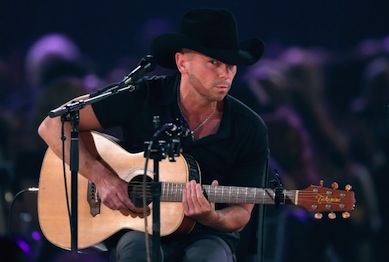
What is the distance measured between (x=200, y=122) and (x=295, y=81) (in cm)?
125

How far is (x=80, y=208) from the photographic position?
15.2 feet

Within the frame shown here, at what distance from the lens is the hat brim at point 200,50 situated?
438 centimetres

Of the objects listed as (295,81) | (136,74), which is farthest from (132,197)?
(295,81)

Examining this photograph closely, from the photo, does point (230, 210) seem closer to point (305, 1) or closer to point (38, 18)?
point (305, 1)

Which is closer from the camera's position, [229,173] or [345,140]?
[229,173]

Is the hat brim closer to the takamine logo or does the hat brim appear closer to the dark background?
the takamine logo

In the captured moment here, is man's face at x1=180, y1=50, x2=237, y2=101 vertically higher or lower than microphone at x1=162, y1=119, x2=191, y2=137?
higher

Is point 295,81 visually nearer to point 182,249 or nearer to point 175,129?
point 182,249

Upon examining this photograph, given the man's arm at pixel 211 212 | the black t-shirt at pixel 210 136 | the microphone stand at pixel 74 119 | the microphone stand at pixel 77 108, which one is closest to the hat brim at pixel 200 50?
the black t-shirt at pixel 210 136

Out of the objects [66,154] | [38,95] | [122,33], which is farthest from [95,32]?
[66,154]

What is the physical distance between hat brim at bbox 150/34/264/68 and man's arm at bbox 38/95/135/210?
0.53 meters

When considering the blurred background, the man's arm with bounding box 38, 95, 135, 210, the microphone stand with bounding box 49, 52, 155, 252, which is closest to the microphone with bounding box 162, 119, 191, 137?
the microphone stand with bounding box 49, 52, 155, 252

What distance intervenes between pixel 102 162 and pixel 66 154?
0.22m

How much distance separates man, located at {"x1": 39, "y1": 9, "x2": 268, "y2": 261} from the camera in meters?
4.37
